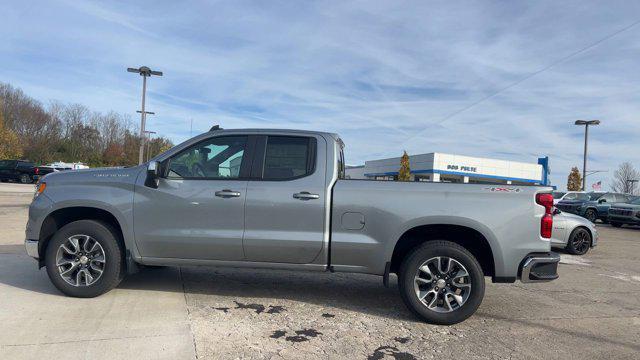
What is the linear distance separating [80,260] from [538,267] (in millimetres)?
4796

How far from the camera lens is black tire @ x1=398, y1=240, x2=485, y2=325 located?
478 cm

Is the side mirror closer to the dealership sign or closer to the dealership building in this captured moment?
the dealership building

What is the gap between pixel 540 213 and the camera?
4.80 metres

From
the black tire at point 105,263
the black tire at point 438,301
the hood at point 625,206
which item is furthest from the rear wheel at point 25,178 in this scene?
the black tire at point 438,301

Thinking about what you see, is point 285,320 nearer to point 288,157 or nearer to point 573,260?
point 288,157

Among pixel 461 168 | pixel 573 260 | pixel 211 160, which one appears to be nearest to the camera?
pixel 211 160

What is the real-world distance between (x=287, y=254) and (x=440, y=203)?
166 centimetres

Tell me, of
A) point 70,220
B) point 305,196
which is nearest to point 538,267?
point 305,196

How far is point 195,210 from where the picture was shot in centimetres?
515

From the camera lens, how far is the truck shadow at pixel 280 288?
5.46 m

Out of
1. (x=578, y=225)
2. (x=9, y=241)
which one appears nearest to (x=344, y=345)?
(x=9, y=241)

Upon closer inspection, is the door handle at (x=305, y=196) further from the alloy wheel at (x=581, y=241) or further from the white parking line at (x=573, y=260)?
the alloy wheel at (x=581, y=241)

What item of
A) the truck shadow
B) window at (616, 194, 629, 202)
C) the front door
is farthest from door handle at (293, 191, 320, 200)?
window at (616, 194, 629, 202)

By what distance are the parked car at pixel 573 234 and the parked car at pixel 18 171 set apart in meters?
35.6
